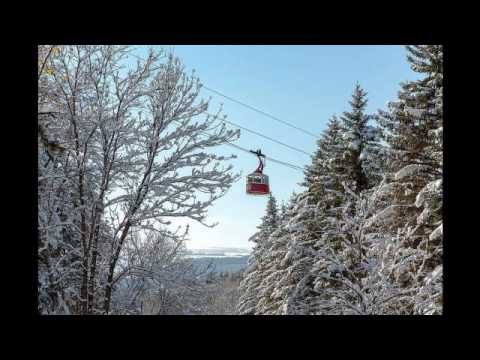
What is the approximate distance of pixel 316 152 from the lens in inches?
771

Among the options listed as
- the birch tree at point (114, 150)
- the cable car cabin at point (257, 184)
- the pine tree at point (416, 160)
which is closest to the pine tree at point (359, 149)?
the pine tree at point (416, 160)

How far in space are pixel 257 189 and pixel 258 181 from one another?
0.31 meters

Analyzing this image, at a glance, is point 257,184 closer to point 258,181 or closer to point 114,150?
point 258,181

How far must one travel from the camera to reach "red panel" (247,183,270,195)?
12.8m

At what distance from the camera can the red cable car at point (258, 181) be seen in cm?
1284

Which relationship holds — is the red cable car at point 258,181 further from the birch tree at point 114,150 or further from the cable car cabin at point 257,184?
the birch tree at point 114,150

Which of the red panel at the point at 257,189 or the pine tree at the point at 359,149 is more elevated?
the pine tree at the point at 359,149

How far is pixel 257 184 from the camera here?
12.9m

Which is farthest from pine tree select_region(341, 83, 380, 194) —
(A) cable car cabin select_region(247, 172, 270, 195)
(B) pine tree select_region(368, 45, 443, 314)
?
(A) cable car cabin select_region(247, 172, 270, 195)

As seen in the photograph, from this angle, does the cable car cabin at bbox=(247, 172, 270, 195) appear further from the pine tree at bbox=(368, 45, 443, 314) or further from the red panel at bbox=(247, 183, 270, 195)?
the pine tree at bbox=(368, 45, 443, 314)

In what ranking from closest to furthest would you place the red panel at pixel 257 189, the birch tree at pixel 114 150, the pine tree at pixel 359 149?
the birch tree at pixel 114 150 < the red panel at pixel 257 189 < the pine tree at pixel 359 149

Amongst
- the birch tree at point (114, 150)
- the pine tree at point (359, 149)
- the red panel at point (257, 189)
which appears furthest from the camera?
the pine tree at point (359, 149)
